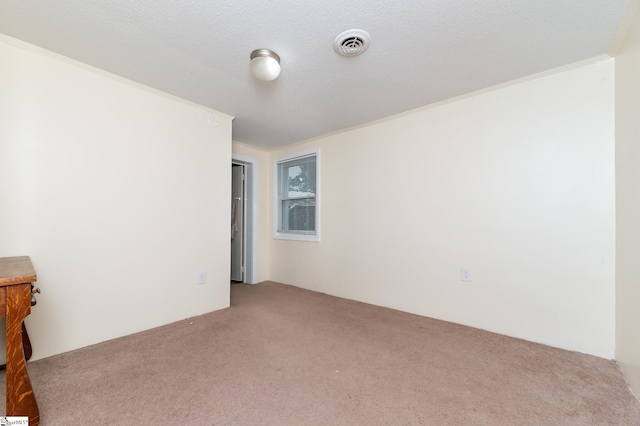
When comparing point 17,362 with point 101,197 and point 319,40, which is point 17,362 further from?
point 319,40

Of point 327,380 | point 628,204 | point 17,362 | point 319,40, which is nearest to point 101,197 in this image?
point 17,362

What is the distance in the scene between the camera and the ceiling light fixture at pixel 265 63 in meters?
1.78

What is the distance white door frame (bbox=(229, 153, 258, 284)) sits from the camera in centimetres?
404

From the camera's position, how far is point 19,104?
175cm

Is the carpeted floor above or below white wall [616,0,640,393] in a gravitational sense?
below

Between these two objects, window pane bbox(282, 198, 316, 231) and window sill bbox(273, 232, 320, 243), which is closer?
window sill bbox(273, 232, 320, 243)

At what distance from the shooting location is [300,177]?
13.0 ft

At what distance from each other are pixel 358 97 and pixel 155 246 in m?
2.34

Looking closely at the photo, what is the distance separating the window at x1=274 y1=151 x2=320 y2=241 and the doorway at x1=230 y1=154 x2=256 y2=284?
39 cm

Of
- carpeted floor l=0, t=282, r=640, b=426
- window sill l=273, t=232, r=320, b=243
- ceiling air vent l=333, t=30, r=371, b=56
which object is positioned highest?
ceiling air vent l=333, t=30, r=371, b=56

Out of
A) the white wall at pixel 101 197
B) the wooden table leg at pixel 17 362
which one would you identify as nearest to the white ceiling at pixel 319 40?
the white wall at pixel 101 197

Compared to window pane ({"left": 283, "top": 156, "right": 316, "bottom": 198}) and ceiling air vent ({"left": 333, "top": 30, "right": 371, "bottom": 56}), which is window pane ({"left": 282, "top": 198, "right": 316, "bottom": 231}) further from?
ceiling air vent ({"left": 333, "top": 30, "right": 371, "bottom": 56})

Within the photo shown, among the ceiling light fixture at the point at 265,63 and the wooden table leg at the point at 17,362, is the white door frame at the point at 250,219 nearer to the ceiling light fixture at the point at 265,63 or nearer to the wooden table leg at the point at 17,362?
the ceiling light fixture at the point at 265,63

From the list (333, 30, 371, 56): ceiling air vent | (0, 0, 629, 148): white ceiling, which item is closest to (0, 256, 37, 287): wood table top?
(0, 0, 629, 148): white ceiling
